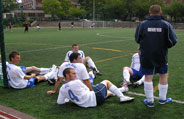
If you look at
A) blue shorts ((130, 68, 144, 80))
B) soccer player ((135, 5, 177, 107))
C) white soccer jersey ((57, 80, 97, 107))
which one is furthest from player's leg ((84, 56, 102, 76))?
soccer player ((135, 5, 177, 107))

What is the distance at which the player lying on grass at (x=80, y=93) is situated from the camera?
4529mm

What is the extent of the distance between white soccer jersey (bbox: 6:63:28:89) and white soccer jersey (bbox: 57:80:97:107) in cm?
182

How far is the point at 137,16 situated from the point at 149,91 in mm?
68237

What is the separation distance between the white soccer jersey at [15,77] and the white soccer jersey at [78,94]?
71.6 inches

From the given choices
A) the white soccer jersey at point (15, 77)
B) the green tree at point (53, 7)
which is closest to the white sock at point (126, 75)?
the white soccer jersey at point (15, 77)

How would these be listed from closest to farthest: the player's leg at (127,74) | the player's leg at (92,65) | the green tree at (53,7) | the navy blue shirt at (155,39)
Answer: the navy blue shirt at (155,39) < the player's leg at (127,74) < the player's leg at (92,65) < the green tree at (53,7)

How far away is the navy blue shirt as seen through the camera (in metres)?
4.34

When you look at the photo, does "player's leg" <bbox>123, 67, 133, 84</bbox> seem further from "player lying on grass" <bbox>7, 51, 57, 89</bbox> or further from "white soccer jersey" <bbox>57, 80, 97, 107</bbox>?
"player lying on grass" <bbox>7, 51, 57, 89</bbox>

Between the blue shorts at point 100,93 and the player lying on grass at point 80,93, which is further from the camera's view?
the blue shorts at point 100,93

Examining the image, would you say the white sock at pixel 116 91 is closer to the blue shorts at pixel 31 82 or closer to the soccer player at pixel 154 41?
the soccer player at pixel 154 41

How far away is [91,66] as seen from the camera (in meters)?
7.83

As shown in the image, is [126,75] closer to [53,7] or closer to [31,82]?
[31,82]

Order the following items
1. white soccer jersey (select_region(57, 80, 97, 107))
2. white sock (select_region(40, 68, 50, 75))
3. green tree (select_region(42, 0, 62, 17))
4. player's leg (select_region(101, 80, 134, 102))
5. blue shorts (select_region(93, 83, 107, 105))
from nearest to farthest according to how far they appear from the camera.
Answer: white soccer jersey (select_region(57, 80, 97, 107)) < blue shorts (select_region(93, 83, 107, 105)) < player's leg (select_region(101, 80, 134, 102)) < white sock (select_region(40, 68, 50, 75)) < green tree (select_region(42, 0, 62, 17))

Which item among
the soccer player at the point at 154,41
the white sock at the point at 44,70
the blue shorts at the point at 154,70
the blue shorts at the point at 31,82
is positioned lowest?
the blue shorts at the point at 31,82
